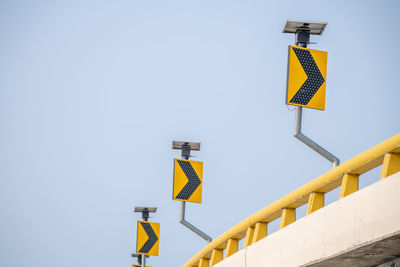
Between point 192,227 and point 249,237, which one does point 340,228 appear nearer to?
point 249,237

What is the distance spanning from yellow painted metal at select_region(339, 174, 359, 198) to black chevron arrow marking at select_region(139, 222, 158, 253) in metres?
14.5

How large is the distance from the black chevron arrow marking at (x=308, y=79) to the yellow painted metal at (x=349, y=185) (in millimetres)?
3634

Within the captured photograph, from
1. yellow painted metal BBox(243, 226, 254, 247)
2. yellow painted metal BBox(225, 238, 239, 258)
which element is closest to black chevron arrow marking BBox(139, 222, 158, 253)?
yellow painted metal BBox(225, 238, 239, 258)

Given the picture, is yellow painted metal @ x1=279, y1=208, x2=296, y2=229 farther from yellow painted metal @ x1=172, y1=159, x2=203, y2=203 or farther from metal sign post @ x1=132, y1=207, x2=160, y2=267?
metal sign post @ x1=132, y1=207, x2=160, y2=267

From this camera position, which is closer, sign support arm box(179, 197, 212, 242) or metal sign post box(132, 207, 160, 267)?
sign support arm box(179, 197, 212, 242)

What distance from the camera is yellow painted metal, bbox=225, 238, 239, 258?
Answer: 28.7 feet

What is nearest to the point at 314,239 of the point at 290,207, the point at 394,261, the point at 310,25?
the point at 394,261

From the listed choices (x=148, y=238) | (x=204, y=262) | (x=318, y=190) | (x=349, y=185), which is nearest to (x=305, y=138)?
(x=204, y=262)

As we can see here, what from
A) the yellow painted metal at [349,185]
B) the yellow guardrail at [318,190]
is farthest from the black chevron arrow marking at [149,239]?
the yellow painted metal at [349,185]

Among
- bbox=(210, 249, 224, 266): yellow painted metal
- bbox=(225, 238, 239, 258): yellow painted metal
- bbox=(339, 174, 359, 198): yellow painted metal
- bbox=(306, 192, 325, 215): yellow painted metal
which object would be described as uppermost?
bbox=(339, 174, 359, 198): yellow painted metal

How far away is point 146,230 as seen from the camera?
19.9 meters

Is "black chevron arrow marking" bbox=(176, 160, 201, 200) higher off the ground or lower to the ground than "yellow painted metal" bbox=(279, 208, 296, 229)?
lower

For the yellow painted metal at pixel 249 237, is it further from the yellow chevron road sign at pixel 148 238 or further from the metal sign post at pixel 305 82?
the yellow chevron road sign at pixel 148 238

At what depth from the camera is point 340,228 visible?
531cm
